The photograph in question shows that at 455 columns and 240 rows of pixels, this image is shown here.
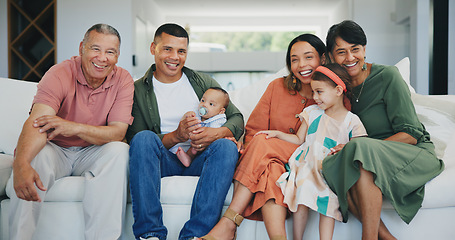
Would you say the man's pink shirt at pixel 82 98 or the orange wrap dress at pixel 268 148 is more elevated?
the man's pink shirt at pixel 82 98

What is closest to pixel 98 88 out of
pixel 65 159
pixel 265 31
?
pixel 65 159

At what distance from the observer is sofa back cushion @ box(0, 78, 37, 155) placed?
226 cm

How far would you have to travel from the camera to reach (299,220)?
1695 millimetres

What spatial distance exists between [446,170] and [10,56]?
4.56m

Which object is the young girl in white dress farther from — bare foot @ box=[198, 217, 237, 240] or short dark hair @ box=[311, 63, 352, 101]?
bare foot @ box=[198, 217, 237, 240]

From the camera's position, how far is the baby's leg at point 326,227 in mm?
1641

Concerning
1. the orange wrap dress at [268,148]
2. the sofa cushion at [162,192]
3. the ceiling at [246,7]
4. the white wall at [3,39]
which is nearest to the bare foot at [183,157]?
the sofa cushion at [162,192]

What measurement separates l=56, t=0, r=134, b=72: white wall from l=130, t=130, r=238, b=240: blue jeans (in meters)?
3.42

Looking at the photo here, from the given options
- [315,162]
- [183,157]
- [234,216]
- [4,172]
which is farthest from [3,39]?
[315,162]

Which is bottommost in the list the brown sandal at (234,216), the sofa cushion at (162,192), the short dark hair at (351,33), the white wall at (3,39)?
the brown sandal at (234,216)

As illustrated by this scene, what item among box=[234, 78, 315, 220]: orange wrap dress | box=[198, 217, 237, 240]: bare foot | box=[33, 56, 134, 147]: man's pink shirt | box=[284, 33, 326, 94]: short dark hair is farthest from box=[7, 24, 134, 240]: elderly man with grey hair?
box=[284, 33, 326, 94]: short dark hair

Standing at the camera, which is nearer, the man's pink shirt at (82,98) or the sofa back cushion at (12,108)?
the man's pink shirt at (82,98)

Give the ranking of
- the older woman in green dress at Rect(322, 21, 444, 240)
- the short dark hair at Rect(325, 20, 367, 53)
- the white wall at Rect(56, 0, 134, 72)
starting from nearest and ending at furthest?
the older woman in green dress at Rect(322, 21, 444, 240)
the short dark hair at Rect(325, 20, 367, 53)
the white wall at Rect(56, 0, 134, 72)

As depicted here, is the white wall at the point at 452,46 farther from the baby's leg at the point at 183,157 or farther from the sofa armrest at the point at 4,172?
the sofa armrest at the point at 4,172
